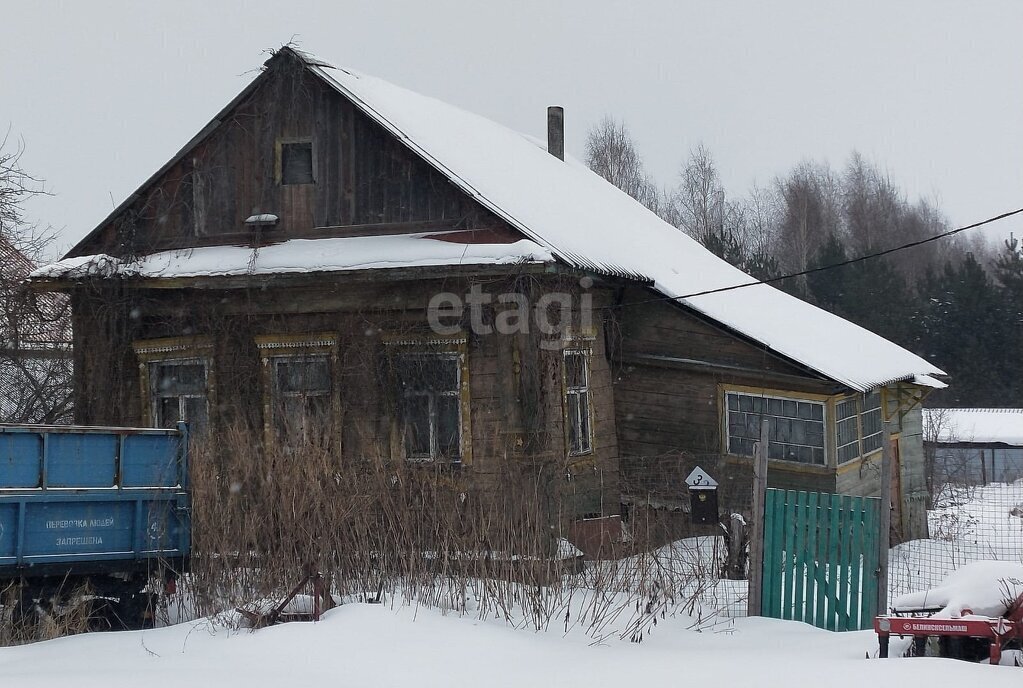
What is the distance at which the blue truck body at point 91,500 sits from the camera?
952 cm

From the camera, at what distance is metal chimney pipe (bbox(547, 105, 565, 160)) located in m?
20.9

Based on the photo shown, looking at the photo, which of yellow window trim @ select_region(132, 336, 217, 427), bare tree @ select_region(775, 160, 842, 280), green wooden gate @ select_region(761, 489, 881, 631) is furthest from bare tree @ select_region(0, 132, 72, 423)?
bare tree @ select_region(775, 160, 842, 280)

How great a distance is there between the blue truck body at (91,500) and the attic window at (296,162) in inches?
174

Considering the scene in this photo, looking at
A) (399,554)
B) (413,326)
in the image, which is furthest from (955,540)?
(399,554)

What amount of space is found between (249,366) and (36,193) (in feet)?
32.8

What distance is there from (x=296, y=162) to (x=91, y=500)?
5.61 metres

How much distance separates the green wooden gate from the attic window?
7.61 metres

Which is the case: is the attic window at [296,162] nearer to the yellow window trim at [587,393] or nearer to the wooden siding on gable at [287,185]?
the wooden siding on gable at [287,185]

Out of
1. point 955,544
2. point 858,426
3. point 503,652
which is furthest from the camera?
point 955,544

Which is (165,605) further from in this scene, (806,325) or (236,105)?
(806,325)

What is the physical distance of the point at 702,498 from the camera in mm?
10906

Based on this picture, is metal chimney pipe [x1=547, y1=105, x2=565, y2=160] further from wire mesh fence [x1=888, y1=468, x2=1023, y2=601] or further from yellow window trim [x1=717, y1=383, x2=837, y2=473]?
wire mesh fence [x1=888, y1=468, x2=1023, y2=601]

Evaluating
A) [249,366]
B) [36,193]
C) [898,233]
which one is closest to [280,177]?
[249,366]

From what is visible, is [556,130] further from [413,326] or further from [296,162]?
[413,326]
